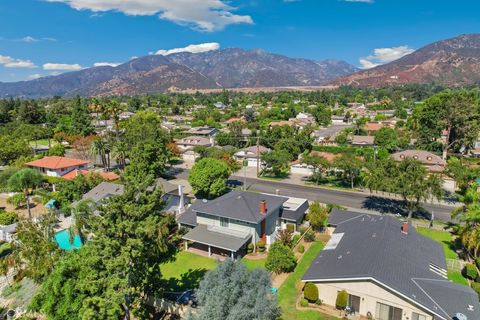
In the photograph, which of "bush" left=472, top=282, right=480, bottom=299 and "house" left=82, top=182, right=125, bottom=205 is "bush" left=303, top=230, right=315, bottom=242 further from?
"house" left=82, top=182, right=125, bottom=205

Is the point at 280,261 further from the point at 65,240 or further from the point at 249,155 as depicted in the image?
the point at 249,155

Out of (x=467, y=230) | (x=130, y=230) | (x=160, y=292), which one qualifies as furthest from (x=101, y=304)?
(x=467, y=230)

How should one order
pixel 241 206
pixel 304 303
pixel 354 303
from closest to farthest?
pixel 354 303 → pixel 304 303 → pixel 241 206

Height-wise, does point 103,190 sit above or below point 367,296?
above

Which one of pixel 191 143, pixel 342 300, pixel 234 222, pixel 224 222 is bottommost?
pixel 342 300

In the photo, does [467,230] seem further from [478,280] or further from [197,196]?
[197,196]

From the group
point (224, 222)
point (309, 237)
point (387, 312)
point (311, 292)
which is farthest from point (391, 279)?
point (224, 222)

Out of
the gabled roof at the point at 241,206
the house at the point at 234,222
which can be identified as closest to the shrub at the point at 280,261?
the house at the point at 234,222

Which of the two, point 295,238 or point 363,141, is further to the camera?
point 363,141
